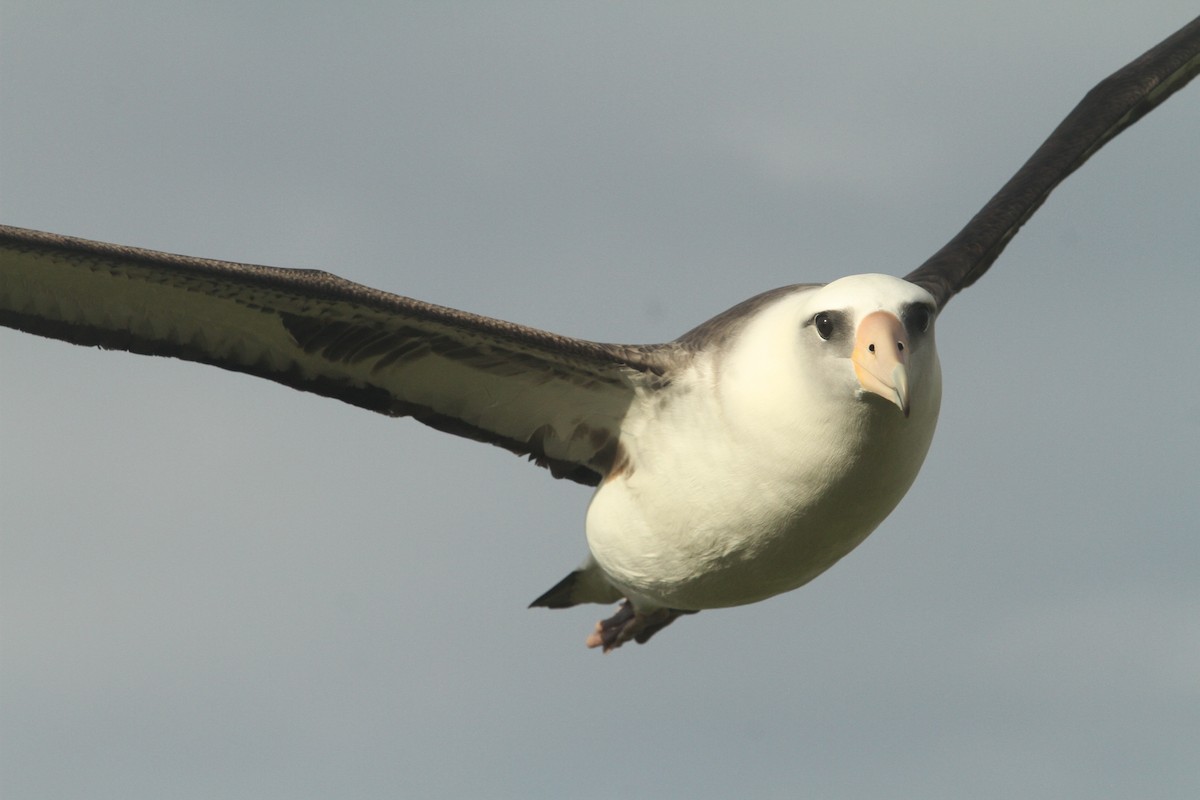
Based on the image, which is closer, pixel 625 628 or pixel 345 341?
pixel 345 341

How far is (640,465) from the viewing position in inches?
545

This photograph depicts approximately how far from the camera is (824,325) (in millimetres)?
11875

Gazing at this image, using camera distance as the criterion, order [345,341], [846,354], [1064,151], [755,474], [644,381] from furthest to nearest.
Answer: [1064,151] → [345,341] → [644,381] → [755,474] → [846,354]

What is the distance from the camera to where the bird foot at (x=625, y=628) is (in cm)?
1580

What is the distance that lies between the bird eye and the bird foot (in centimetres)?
450

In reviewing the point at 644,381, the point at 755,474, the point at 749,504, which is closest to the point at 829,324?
the point at 755,474

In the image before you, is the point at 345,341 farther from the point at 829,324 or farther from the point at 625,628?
the point at 829,324

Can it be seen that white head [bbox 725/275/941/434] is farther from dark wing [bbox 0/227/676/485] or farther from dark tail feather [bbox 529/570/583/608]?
dark tail feather [bbox 529/570/583/608]

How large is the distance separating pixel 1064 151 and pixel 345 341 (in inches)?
279

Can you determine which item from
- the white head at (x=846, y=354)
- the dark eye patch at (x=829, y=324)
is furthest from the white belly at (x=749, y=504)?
the dark eye patch at (x=829, y=324)

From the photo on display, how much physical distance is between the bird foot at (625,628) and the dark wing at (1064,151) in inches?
149

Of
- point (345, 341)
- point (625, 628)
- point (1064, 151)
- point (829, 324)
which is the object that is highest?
point (1064, 151)

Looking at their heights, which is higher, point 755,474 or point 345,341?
point 345,341

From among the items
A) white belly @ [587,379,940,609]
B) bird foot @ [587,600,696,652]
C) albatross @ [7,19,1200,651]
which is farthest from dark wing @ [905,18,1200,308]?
bird foot @ [587,600,696,652]
